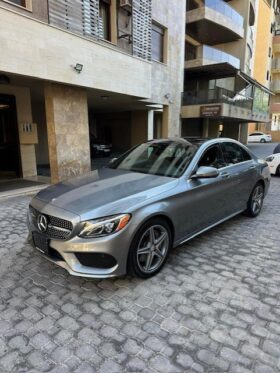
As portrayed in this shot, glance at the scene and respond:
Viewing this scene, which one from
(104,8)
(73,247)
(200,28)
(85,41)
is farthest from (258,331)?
(200,28)

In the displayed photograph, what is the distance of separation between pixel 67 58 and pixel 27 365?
7.45 meters

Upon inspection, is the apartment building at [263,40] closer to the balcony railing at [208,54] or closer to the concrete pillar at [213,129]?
the concrete pillar at [213,129]

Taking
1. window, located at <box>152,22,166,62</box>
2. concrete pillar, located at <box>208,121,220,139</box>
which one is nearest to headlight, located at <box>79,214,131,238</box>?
window, located at <box>152,22,166,62</box>

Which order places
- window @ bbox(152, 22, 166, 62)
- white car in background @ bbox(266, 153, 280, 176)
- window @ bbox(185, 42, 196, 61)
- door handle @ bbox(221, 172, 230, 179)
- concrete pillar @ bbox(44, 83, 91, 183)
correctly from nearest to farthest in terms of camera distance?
door handle @ bbox(221, 172, 230, 179) → concrete pillar @ bbox(44, 83, 91, 183) → white car in background @ bbox(266, 153, 280, 176) → window @ bbox(152, 22, 166, 62) → window @ bbox(185, 42, 196, 61)

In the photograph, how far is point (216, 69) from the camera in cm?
1850

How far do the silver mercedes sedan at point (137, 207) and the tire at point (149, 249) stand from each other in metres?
0.01

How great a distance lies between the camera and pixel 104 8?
9.96m

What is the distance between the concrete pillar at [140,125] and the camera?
16.3m

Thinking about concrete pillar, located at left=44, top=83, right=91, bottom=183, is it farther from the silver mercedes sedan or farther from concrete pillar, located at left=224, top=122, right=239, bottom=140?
concrete pillar, located at left=224, top=122, right=239, bottom=140

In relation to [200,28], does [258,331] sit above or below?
below

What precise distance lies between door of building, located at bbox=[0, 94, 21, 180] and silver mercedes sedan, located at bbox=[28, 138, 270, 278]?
20.8 ft

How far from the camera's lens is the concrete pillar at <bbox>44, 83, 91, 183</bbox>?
7.89 metres

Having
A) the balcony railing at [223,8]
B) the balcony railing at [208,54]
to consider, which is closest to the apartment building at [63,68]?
the balcony railing at [208,54]

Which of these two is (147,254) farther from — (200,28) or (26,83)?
(200,28)
